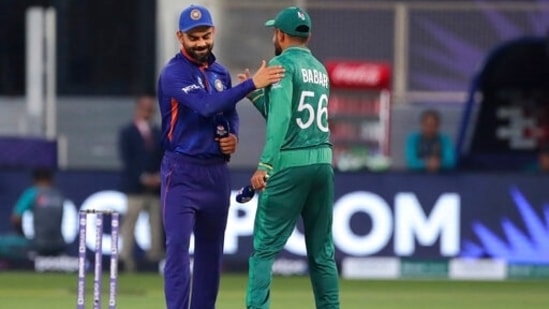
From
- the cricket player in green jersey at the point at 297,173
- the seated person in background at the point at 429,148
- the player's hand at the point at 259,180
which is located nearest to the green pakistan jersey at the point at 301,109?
the cricket player in green jersey at the point at 297,173

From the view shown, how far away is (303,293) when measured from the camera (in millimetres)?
16641

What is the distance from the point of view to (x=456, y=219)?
18969 mm

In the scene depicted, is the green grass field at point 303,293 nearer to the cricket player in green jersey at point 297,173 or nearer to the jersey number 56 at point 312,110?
the cricket player in green jersey at point 297,173

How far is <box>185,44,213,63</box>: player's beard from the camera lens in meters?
11.3

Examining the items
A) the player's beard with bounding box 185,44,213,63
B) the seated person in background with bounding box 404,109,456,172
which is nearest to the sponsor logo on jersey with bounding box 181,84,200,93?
the player's beard with bounding box 185,44,213,63

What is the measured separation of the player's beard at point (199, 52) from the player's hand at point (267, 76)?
32 centimetres

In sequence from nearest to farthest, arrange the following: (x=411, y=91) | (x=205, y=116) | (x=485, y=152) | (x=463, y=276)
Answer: (x=205, y=116), (x=463, y=276), (x=485, y=152), (x=411, y=91)

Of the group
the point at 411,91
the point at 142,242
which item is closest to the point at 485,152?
the point at 411,91

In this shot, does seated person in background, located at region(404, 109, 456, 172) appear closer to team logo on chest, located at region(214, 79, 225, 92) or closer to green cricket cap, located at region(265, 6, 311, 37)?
green cricket cap, located at region(265, 6, 311, 37)

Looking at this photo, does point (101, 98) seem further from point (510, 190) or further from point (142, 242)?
point (510, 190)

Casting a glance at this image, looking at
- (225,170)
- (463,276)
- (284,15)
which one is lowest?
(463,276)

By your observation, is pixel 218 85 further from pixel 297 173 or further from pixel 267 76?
pixel 297 173

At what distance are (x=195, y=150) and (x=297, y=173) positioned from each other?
68 cm

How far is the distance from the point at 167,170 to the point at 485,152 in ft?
33.0
